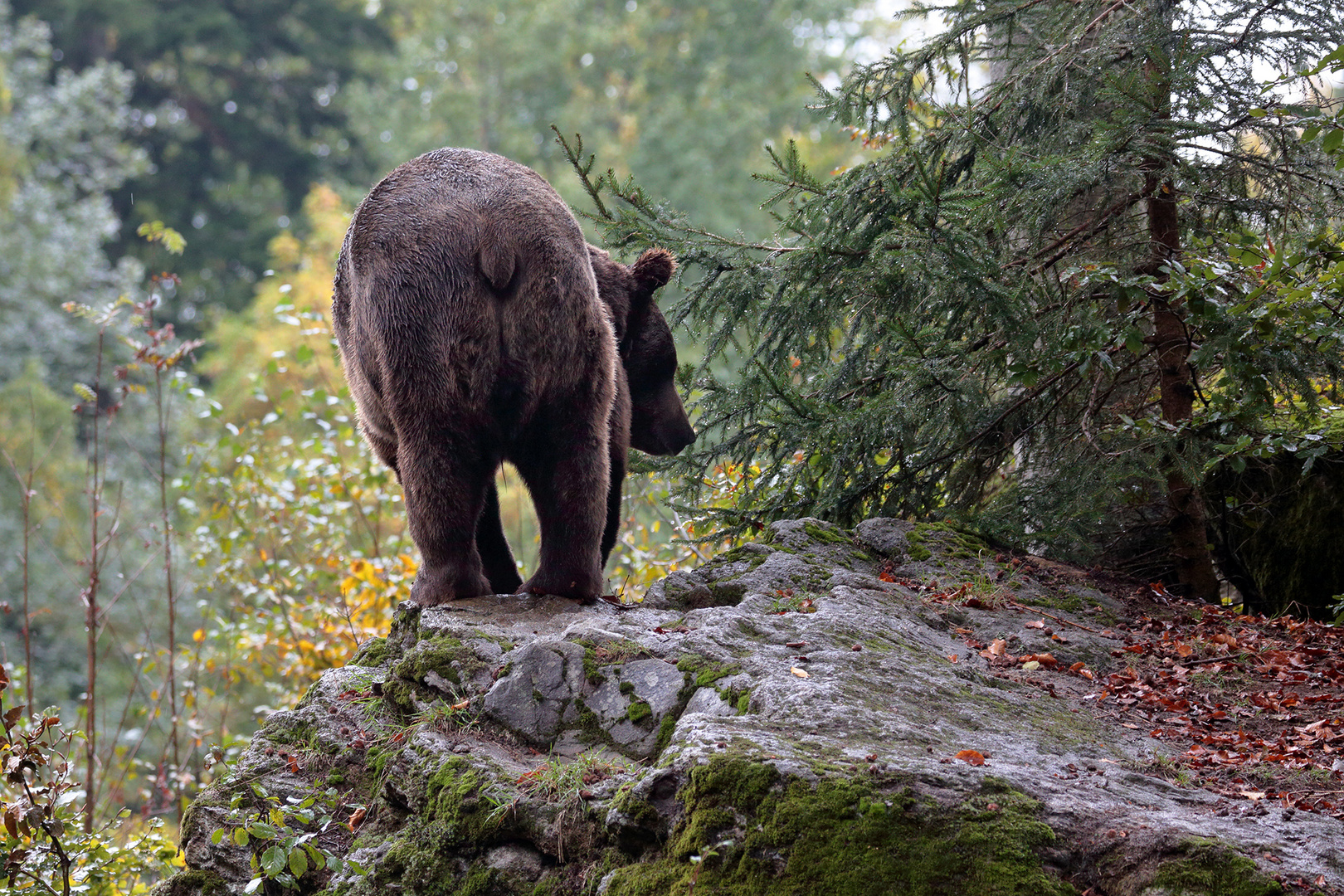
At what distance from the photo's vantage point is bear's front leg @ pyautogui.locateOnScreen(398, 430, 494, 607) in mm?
4508

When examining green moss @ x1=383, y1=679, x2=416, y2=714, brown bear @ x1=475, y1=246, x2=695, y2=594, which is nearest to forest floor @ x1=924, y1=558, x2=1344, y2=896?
brown bear @ x1=475, y1=246, x2=695, y2=594

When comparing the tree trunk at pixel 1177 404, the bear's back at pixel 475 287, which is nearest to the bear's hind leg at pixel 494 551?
the bear's back at pixel 475 287

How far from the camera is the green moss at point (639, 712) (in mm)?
3562

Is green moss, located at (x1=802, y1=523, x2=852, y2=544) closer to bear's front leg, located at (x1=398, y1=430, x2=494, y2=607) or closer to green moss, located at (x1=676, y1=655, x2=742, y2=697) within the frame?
bear's front leg, located at (x1=398, y1=430, x2=494, y2=607)

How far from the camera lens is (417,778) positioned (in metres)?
3.56

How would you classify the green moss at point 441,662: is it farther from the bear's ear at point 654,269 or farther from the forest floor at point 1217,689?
the bear's ear at point 654,269

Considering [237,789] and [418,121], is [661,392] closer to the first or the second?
[237,789]

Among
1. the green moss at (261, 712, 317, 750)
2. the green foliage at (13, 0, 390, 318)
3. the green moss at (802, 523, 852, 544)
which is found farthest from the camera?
the green foliage at (13, 0, 390, 318)

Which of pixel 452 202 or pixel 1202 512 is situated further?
pixel 1202 512

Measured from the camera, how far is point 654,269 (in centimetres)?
585

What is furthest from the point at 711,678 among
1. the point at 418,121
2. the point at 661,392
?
the point at 418,121

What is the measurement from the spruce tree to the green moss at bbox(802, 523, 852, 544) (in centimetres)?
54

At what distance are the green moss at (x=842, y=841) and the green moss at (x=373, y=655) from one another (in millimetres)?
2126

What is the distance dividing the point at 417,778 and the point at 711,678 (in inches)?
38.5
